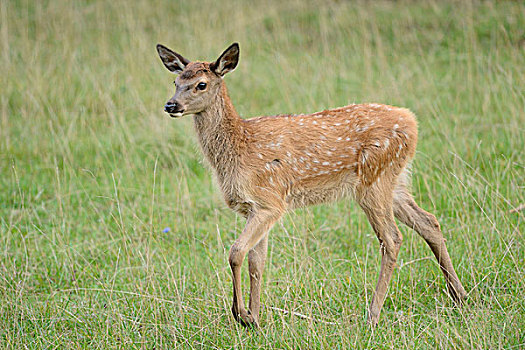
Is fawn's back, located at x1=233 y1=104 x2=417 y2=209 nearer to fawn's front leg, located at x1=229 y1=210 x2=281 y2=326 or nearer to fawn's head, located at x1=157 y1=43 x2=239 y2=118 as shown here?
fawn's front leg, located at x1=229 y1=210 x2=281 y2=326

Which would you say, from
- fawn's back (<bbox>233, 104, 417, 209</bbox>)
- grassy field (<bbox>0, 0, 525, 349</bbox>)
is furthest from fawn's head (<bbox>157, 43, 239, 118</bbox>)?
grassy field (<bbox>0, 0, 525, 349</bbox>)

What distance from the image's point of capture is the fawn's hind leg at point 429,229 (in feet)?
16.7

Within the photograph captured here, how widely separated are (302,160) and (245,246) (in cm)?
84

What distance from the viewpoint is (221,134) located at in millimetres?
5078

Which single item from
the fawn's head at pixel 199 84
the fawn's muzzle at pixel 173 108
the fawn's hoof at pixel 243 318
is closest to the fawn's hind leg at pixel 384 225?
the fawn's hoof at pixel 243 318

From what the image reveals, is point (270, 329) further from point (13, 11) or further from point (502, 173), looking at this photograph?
point (13, 11)

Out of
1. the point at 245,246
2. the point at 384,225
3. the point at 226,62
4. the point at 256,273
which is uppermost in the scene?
the point at 226,62

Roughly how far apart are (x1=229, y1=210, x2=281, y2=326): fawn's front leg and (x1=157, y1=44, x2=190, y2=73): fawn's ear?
53.9 inches

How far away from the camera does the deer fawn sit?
4.95 m

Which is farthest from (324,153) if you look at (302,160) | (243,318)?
(243,318)

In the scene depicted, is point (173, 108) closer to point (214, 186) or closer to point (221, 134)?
point (221, 134)

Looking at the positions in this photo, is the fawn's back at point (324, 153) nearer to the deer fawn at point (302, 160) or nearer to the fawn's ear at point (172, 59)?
the deer fawn at point (302, 160)

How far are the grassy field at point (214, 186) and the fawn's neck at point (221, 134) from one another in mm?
339

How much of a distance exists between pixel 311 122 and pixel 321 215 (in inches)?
69.3
